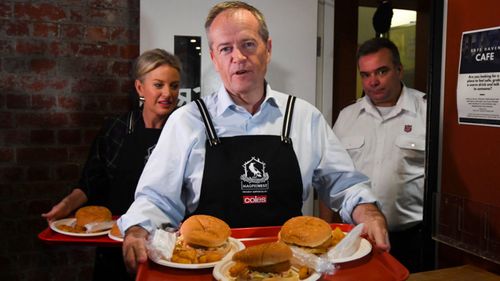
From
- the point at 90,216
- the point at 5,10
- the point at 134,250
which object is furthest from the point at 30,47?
the point at 134,250

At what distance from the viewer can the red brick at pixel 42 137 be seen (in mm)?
2680

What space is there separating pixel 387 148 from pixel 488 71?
116 cm

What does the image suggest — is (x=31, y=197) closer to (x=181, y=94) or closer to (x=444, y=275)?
(x=181, y=94)

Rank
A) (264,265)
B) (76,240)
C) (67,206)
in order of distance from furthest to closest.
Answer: (67,206)
(76,240)
(264,265)

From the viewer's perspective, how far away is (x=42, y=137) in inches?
106

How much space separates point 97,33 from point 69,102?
1.36 ft

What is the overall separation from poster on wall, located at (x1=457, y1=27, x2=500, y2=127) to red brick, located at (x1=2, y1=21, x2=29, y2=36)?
2.20 metres

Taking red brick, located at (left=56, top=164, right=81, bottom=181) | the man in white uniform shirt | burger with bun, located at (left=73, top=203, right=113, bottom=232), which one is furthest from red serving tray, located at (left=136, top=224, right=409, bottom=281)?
red brick, located at (left=56, top=164, right=81, bottom=181)

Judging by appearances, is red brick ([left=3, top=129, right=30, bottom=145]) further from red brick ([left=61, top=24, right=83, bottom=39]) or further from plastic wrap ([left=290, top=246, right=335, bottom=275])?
plastic wrap ([left=290, top=246, right=335, bottom=275])

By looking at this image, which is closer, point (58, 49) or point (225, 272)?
point (225, 272)

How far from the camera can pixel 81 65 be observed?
8.91 ft

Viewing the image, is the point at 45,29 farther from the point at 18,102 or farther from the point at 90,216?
the point at 90,216

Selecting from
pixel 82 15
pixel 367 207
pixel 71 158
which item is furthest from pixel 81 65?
pixel 367 207

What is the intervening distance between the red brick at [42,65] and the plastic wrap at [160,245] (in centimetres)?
170
